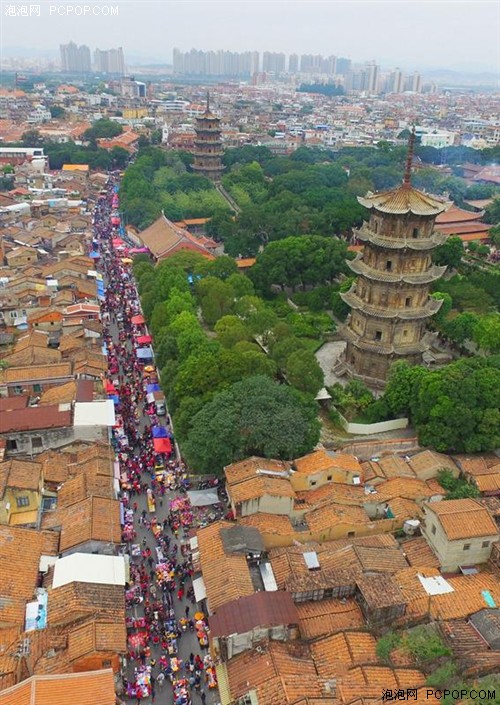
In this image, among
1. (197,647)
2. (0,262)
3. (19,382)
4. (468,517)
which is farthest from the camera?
(0,262)

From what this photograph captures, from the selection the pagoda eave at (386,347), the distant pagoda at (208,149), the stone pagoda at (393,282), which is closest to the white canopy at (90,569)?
the pagoda eave at (386,347)

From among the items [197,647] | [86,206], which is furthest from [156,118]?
[197,647]

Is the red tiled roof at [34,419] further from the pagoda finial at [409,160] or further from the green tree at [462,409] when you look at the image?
the pagoda finial at [409,160]

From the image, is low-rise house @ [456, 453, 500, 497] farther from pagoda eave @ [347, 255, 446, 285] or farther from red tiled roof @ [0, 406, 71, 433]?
red tiled roof @ [0, 406, 71, 433]

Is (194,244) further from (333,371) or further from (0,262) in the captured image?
(333,371)

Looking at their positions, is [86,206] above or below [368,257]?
below

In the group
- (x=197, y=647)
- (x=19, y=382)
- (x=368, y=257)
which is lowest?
(x=197, y=647)

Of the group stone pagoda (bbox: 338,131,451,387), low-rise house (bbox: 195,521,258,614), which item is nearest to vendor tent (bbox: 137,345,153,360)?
stone pagoda (bbox: 338,131,451,387)
